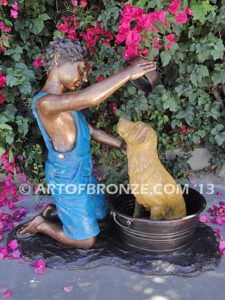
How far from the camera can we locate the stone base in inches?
97.0

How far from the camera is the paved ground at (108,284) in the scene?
2.27 meters

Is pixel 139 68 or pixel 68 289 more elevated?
pixel 139 68

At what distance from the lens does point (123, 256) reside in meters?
2.59

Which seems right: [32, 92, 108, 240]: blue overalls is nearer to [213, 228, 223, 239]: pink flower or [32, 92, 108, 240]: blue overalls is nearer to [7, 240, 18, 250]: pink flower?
[7, 240, 18, 250]: pink flower

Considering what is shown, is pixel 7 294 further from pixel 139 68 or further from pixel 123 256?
pixel 139 68

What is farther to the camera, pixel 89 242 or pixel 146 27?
pixel 89 242

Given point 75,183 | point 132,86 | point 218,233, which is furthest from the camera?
point 132,86

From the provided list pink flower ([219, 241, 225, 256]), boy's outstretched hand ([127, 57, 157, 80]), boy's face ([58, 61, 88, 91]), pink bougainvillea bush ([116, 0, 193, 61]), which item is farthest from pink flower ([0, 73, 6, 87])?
pink flower ([219, 241, 225, 256])

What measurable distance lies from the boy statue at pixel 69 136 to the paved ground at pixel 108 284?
0.90 ft

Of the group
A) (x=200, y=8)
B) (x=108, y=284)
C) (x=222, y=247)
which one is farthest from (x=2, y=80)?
(x=222, y=247)

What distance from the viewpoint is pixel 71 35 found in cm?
318

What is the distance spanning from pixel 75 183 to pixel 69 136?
310 mm

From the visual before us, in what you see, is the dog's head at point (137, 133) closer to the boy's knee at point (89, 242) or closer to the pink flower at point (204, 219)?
the boy's knee at point (89, 242)

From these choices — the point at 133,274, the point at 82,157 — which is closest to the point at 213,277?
the point at 133,274
